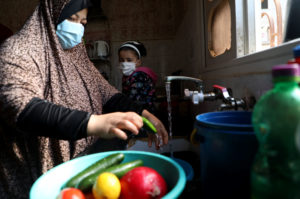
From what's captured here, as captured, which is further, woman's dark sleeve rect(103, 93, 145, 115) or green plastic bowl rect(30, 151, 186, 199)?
woman's dark sleeve rect(103, 93, 145, 115)

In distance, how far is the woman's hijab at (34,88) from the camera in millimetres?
704

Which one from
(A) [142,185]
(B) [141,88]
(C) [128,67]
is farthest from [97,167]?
(C) [128,67]

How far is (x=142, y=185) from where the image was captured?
48 centimetres

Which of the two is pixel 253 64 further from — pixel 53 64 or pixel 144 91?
pixel 144 91

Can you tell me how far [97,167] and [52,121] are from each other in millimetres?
211

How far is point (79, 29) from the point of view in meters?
Result: 1.05

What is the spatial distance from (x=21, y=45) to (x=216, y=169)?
894mm

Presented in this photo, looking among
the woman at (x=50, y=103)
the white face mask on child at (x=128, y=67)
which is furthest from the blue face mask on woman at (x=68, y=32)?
the white face mask on child at (x=128, y=67)

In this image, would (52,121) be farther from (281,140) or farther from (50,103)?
(281,140)

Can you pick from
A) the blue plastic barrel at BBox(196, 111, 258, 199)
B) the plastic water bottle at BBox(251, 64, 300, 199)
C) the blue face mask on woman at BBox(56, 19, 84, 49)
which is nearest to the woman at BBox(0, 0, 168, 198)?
the blue face mask on woman at BBox(56, 19, 84, 49)

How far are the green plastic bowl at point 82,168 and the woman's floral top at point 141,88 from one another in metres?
1.34

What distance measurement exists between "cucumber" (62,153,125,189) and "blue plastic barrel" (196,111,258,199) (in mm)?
260

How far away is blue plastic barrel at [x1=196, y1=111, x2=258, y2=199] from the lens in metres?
0.41

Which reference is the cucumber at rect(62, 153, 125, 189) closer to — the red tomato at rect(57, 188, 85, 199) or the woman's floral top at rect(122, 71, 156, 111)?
the red tomato at rect(57, 188, 85, 199)
